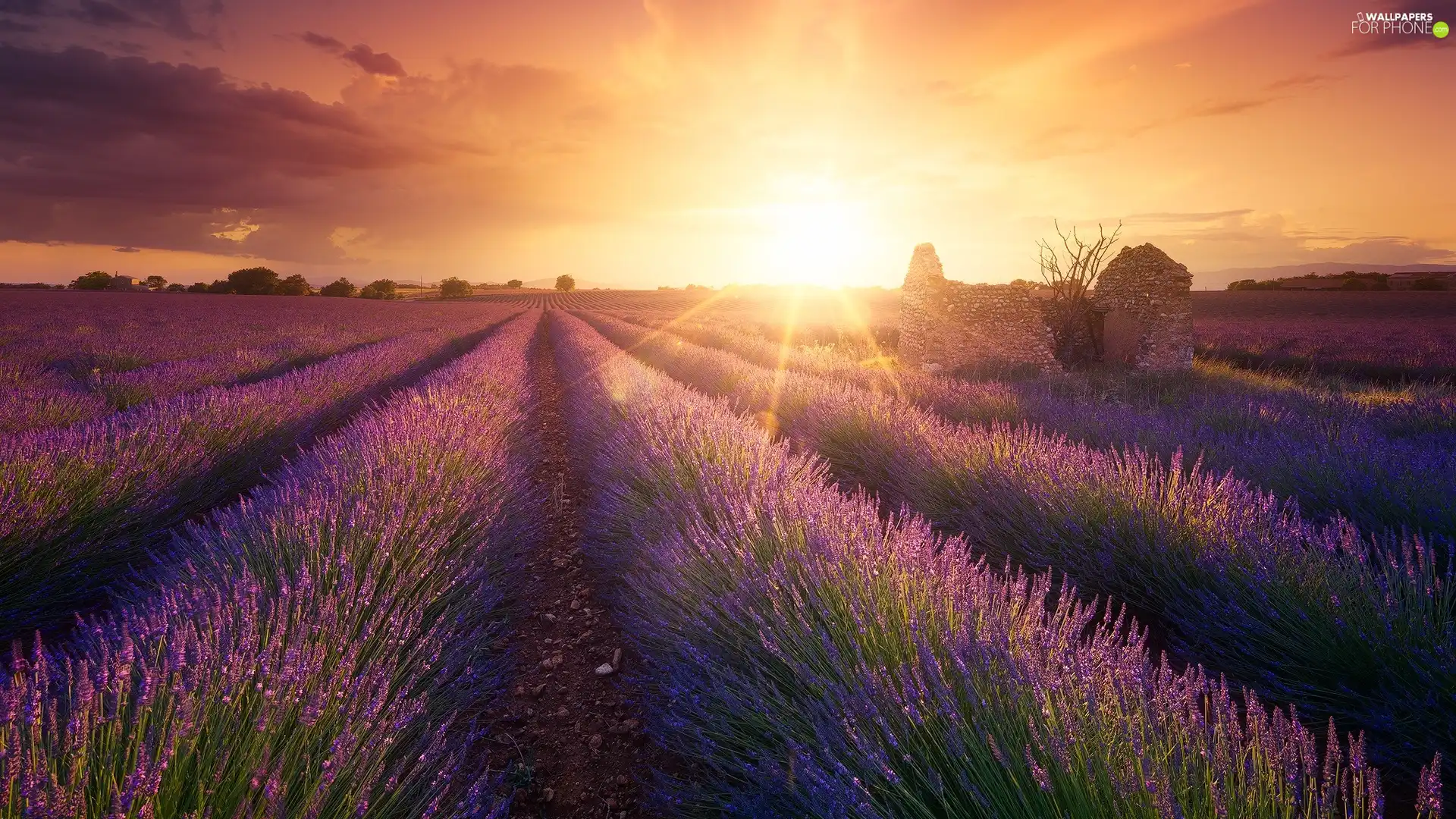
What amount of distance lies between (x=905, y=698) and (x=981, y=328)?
12056 mm

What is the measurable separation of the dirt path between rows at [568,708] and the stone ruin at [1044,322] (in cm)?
1059

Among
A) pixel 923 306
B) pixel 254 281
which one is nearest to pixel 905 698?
pixel 923 306

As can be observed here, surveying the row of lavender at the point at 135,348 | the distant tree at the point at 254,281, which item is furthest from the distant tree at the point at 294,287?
the row of lavender at the point at 135,348

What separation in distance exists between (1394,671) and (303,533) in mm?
4082

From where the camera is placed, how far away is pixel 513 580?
10.3 ft

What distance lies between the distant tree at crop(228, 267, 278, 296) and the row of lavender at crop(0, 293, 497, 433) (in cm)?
2747

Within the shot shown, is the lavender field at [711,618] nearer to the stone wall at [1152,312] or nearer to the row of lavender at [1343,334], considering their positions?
the stone wall at [1152,312]

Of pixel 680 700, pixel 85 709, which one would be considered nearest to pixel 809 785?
pixel 680 700

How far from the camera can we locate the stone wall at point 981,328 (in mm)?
11875

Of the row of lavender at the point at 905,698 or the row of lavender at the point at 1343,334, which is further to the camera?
the row of lavender at the point at 1343,334

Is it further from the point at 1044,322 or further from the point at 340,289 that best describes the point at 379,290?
the point at 1044,322

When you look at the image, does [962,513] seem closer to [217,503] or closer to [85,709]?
[85,709]

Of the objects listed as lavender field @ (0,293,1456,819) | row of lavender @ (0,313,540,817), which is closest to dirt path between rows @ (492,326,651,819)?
lavender field @ (0,293,1456,819)

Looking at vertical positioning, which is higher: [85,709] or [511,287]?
[511,287]
